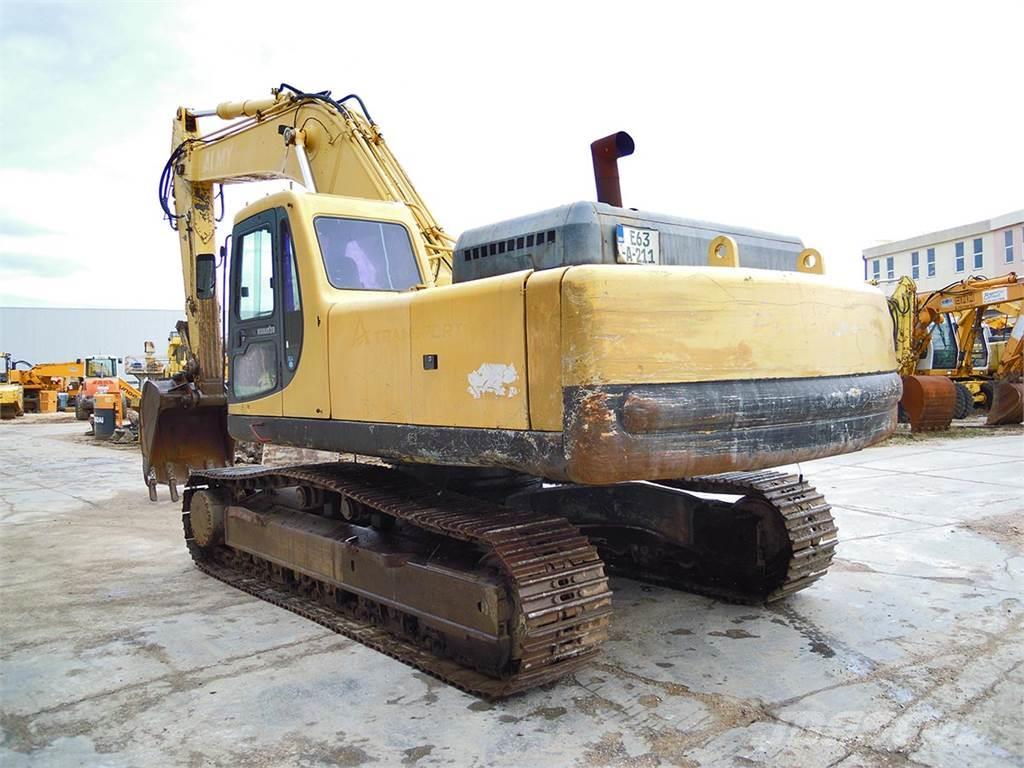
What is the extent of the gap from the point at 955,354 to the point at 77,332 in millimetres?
63088

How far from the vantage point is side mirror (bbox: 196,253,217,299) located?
539 centimetres

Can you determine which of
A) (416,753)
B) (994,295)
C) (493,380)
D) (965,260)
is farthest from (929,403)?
(965,260)

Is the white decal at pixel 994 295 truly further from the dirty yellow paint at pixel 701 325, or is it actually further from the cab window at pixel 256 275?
the cab window at pixel 256 275

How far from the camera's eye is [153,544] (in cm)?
704

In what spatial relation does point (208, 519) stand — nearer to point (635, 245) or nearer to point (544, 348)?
point (544, 348)

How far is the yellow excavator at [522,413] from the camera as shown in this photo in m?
3.11

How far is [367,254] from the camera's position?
4855 mm

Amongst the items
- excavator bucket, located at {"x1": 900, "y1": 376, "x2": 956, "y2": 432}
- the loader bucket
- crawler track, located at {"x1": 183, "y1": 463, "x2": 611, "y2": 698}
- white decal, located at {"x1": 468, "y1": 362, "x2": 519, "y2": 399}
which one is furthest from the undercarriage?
the loader bucket

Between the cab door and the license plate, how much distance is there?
2.19 m

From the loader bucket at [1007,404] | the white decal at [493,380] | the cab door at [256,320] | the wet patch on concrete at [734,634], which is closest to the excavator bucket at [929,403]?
the loader bucket at [1007,404]

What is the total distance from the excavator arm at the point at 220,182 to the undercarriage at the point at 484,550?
1.51m

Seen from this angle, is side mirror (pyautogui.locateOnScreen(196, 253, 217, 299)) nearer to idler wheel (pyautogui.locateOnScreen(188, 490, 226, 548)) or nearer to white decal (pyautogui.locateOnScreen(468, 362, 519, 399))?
idler wheel (pyautogui.locateOnScreen(188, 490, 226, 548))

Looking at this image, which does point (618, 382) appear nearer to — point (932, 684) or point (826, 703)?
point (826, 703)

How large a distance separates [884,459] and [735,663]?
8.68 m
